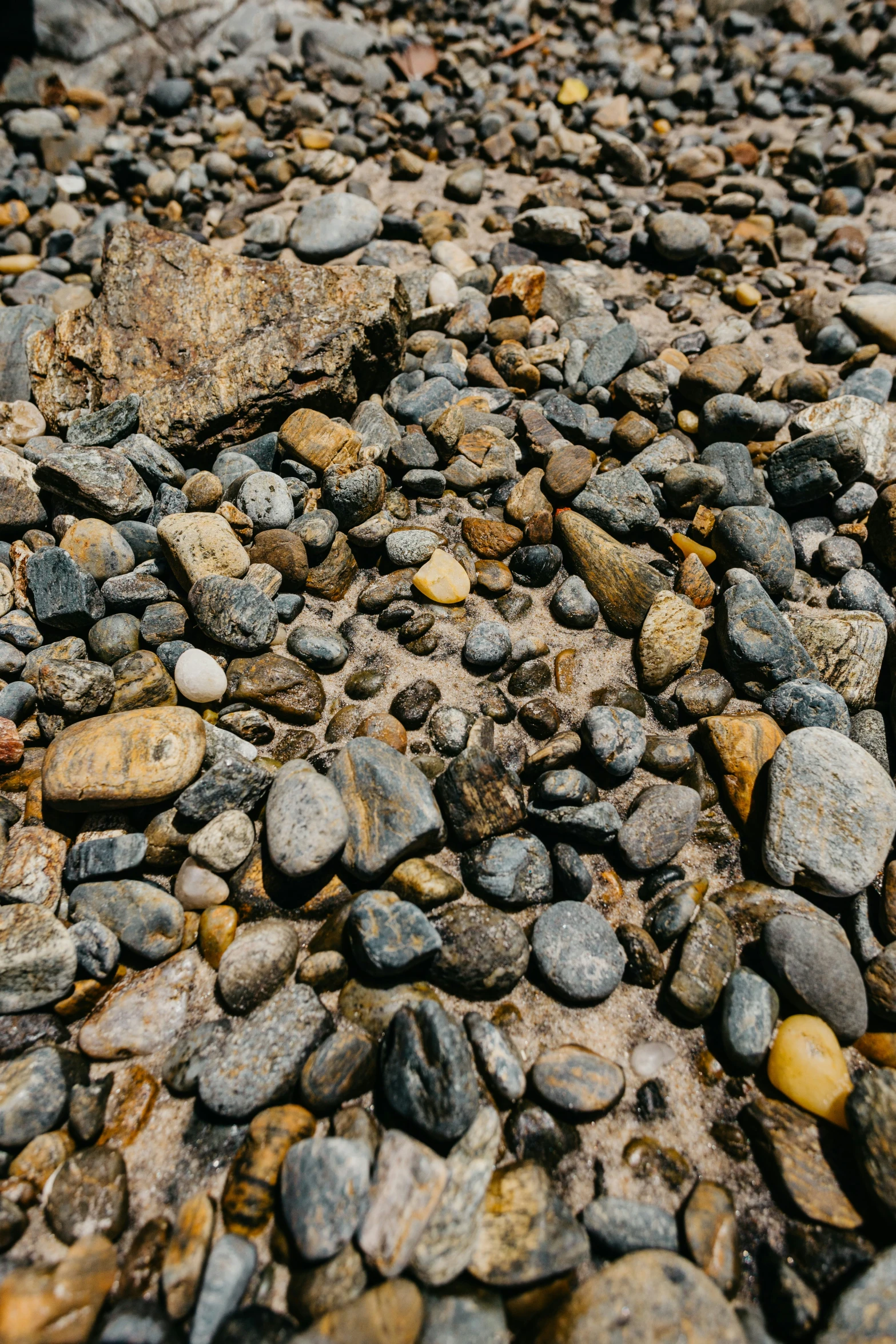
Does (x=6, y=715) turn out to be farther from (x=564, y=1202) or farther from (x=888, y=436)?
(x=888, y=436)

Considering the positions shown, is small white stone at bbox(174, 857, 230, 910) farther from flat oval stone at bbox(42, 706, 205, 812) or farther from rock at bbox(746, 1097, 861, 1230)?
rock at bbox(746, 1097, 861, 1230)

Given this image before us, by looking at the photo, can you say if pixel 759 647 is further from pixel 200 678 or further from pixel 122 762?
pixel 122 762

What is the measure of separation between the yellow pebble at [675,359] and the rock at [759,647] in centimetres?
160

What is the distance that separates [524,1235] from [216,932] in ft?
3.67

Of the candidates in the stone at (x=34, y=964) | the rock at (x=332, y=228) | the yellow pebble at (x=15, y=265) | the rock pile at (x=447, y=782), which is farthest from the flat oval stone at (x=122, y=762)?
the yellow pebble at (x=15, y=265)

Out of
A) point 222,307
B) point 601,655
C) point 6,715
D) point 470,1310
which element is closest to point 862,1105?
point 470,1310

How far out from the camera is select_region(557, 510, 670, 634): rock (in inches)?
109

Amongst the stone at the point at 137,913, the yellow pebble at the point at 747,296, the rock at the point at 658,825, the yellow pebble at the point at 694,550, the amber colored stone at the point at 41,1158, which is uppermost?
the yellow pebble at the point at 747,296

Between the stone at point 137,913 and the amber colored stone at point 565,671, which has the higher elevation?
the amber colored stone at point 565,671

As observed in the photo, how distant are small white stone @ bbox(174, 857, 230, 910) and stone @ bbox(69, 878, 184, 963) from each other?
1.5 inches

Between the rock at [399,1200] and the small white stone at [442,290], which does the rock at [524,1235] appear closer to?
the rock at [399,1200]

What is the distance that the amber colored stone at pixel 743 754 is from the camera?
2.38m

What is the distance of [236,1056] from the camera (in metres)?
1.88

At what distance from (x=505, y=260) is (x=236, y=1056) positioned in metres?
4.37
